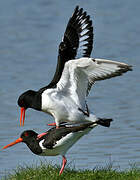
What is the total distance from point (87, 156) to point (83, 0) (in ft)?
44.1

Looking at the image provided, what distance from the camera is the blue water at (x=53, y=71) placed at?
47.0 feet

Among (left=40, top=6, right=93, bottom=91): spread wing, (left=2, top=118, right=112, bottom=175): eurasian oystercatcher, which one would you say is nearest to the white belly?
(left=40, top=6, right=93, bottom=91): spread wing

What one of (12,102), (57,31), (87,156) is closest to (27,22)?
(57,31)

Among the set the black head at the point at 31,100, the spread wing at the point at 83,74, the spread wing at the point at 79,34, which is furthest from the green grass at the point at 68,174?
the spread wing at the point at 79,34

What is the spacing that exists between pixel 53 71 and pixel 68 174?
8.51m

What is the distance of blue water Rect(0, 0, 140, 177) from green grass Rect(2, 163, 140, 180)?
5.06ft

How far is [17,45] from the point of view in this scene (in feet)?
75.3

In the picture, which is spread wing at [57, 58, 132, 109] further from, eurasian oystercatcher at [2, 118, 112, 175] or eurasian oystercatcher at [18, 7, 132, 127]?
eurasian oystercatcher at [2, 118, 112, 175]

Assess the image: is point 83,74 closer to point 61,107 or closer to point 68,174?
point 61,107

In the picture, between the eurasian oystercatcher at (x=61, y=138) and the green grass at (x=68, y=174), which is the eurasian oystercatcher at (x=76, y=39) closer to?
the eurasian oystercatcher at (x=61, y=138)

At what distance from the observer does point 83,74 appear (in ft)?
40.2

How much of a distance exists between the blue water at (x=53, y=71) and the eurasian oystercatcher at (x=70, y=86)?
Result: 1.28m

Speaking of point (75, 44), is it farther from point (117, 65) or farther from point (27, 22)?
point (27, 22)

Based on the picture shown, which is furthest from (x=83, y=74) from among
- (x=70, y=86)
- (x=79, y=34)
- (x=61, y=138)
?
(x=61, y=138)
